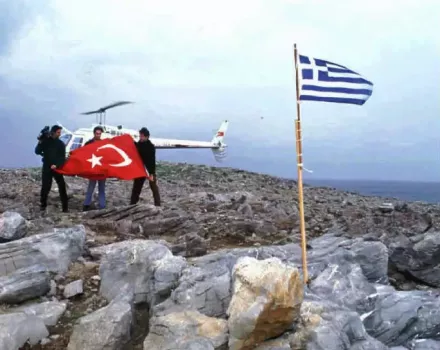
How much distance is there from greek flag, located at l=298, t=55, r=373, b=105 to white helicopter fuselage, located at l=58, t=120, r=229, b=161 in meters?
15.8

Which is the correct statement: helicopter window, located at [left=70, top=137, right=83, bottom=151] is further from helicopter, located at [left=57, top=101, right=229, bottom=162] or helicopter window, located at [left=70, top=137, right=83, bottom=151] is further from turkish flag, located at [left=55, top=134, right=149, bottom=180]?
turkish flag, located at [left=55, top=134, right=149, bottom=180]

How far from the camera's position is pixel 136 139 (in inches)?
1528

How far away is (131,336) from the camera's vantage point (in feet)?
25.5

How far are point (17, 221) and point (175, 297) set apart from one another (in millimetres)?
4752

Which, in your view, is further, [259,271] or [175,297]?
[175,297]

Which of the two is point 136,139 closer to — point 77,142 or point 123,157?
point 77,142

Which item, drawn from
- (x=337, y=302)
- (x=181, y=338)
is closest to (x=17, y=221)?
(x=181, y=338)

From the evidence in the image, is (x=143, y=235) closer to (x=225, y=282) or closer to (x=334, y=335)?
(x=225, y=282)

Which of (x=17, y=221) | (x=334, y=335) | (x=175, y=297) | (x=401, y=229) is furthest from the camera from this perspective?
(x=401, y=229)

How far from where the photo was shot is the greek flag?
30.6 ft

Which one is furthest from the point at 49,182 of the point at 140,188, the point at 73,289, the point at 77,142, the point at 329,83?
the point at 77,142

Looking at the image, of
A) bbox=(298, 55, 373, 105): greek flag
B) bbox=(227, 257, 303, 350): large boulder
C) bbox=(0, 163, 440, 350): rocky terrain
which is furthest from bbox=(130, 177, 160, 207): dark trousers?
bbox=(227, 257, 303, 350): large boulder

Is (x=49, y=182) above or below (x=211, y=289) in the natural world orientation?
above

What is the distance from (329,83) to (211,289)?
3969 millimetres
